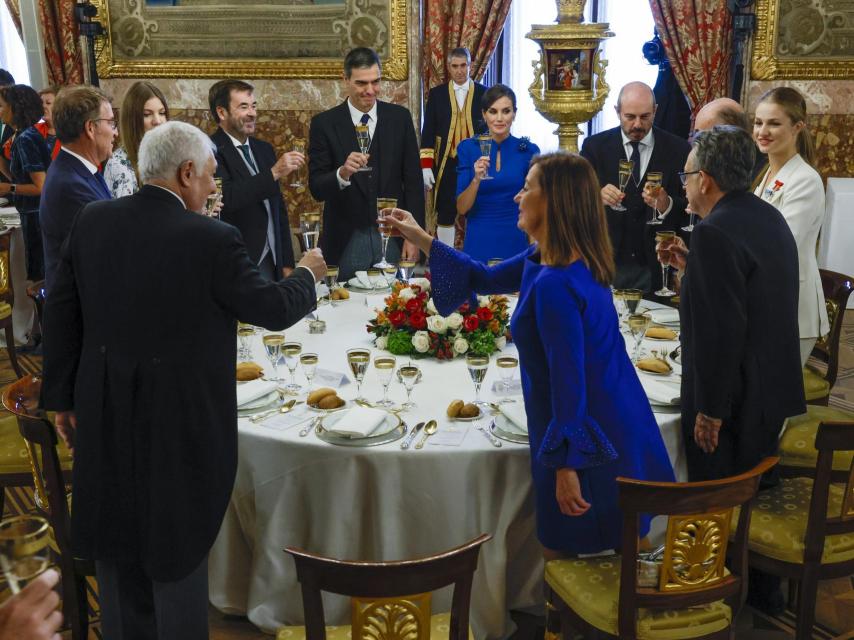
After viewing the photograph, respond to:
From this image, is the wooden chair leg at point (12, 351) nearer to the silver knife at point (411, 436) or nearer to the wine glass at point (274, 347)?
the wine glass at point (274, 347)

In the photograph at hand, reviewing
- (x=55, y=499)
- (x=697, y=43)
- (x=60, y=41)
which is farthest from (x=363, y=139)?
(x=60, y=41)

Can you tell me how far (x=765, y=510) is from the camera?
273 centimetres

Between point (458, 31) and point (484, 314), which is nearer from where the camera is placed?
point (484, 314)

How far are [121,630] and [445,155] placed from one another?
4.72 m

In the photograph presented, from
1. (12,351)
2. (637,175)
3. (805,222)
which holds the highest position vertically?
(637,175)

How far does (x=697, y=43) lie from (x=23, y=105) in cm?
482

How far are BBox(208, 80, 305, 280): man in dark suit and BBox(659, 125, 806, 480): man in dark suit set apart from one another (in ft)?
7.13

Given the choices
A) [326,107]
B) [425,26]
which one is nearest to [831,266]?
[425,26]

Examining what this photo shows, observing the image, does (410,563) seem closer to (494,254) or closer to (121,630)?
(121,630)

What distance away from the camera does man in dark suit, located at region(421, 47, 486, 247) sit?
6418 millimetres

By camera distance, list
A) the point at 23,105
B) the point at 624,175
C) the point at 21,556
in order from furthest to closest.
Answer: the point at 23,105
the point at 624,175
the point at 21,556

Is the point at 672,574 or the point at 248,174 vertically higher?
the point at 248,174

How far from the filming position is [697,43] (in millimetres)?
6711

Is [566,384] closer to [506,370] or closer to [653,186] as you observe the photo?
[506,370]
